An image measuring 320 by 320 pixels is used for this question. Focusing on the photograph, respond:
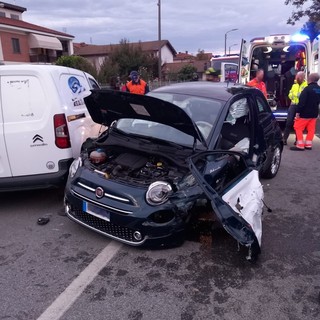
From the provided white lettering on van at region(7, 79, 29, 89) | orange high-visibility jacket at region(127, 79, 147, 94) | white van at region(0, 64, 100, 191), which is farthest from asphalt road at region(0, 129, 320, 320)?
orange high-visibility jacket at region(127, 79, 147, 94)

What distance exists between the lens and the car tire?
5.44m

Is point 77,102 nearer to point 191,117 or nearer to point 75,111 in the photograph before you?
point 75,111

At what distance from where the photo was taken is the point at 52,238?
12.6 ft

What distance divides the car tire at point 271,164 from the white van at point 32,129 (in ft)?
9.83

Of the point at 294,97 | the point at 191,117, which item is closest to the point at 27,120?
the point at 191,117

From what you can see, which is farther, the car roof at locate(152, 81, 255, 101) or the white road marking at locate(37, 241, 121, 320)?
the car roof at locate(152, 81, 255, 101)

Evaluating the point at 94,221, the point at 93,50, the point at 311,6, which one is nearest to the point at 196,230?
the point at 94,221

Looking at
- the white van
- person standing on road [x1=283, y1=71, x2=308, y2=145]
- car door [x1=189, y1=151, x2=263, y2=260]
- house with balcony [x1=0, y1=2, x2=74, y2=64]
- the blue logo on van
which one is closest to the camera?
car door [x1=189, y1=151, x2=263, y2=260]

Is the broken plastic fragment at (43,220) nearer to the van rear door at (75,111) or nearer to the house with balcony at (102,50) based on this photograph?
the van rear door at (75,111)

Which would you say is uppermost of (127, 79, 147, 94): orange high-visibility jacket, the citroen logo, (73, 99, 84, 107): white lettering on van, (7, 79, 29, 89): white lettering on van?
(7, 79, 29, 89): white lettering on van

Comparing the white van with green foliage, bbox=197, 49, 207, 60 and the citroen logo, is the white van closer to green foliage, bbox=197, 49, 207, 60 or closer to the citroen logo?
the citroen logo

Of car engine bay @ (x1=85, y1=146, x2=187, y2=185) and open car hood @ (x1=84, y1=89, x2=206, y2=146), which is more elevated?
open car hood @ (x1=84, y1=89, x2=206, y2=146)

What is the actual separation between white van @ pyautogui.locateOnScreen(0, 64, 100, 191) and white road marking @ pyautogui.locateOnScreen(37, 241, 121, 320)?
4.51 feet

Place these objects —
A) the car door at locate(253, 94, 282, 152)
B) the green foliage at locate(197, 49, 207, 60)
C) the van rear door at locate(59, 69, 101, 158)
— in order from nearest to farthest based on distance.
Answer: the van rear door at locate(59, 69, 101, 158), the car door at locate(253, 94, 282, 152), the green foliage at locate(197, 49, 207, 60)
